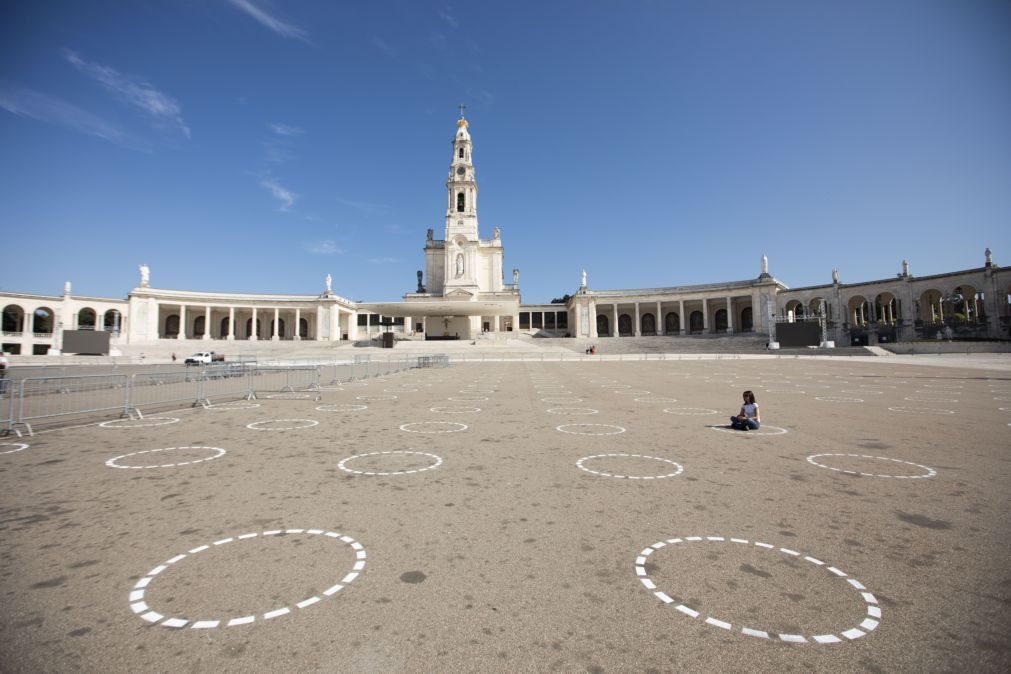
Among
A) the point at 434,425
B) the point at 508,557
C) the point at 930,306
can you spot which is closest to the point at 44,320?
the point at 434,425

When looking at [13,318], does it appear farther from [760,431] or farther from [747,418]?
[760,431]

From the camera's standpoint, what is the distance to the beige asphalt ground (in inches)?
103

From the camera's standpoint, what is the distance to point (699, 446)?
25.7 feet

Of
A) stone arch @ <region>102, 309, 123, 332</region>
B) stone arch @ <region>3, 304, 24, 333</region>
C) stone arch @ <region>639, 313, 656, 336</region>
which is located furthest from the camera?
stone arch @ <region>639, 313, 656, 336</region>

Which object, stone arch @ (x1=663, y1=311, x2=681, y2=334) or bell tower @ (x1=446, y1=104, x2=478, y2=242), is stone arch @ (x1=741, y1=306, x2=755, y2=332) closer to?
stone arch @ (x1=663, y1=311, x2=681, y2=334)

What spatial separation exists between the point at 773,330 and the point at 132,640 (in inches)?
2954

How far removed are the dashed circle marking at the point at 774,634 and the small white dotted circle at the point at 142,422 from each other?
10.9 m

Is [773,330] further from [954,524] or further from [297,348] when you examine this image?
[954,524]

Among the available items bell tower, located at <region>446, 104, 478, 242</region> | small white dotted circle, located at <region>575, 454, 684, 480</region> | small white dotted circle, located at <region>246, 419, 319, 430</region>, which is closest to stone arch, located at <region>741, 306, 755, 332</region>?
bell tower, located at <region>446, 104, 478, 242</region>

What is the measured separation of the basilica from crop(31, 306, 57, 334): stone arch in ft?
0.93

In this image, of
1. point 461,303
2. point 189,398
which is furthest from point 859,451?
point 461,303

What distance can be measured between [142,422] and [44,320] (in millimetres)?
92975

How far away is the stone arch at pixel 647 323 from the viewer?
315 ft

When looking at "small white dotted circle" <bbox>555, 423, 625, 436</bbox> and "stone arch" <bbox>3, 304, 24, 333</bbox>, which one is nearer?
"small white dotted circle" <bbox>555, 423, 625, 436</bbox>
